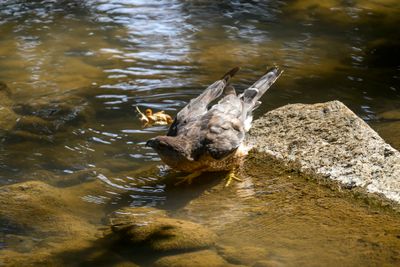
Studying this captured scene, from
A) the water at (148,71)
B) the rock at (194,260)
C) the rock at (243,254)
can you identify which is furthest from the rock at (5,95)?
the rock at (243,254)

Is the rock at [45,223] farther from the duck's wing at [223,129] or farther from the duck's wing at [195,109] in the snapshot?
the duck's wing at [223,129]

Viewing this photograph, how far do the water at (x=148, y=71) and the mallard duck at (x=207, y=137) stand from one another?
0.23 metres

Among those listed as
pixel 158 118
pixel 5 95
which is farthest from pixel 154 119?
pixel 5 95

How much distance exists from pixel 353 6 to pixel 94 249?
26.6 feet

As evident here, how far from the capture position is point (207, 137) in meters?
5.66

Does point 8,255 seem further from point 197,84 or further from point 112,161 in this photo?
point 197,84

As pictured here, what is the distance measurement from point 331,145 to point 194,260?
5.52ft

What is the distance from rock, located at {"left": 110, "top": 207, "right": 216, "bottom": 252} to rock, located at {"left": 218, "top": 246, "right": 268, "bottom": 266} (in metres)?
0.14

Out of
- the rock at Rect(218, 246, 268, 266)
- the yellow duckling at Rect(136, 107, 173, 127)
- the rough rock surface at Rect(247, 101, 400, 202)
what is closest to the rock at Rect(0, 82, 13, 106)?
the yellow duckling at Rect(136, 107, 173, 127)

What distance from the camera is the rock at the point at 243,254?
4434 millimetres

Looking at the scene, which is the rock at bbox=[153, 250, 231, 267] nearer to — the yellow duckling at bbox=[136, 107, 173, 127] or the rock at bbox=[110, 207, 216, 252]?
the rock at bbox=[110, 207, 216, 252]

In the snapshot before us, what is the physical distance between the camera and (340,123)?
18.8 feet

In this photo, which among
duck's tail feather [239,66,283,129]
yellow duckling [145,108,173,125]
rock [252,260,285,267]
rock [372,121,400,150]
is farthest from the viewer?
yellow duckling [145,108,173,125]

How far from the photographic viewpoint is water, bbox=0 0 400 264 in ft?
19.8
